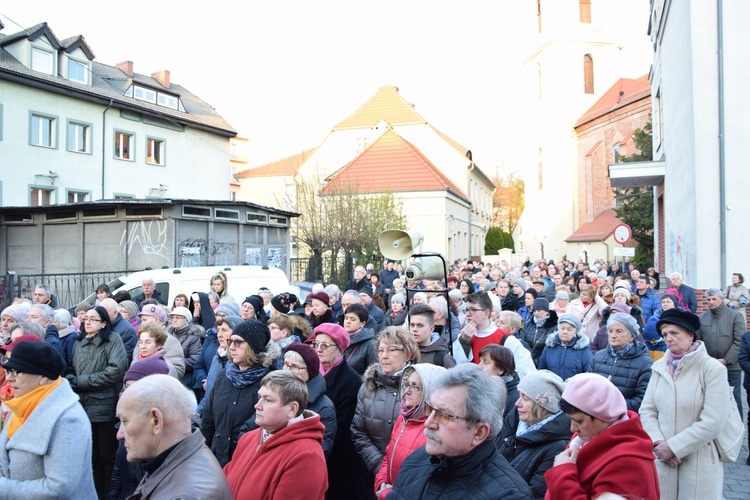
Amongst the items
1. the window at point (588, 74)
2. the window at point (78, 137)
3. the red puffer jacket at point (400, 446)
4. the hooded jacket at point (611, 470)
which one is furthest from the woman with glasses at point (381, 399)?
the window at point (588, 74)

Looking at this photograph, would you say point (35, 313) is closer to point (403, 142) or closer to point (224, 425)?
point (224, 425)

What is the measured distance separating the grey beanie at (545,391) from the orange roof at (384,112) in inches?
1672

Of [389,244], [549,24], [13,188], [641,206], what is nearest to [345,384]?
[389,244]

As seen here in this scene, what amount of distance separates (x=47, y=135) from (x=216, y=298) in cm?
2273

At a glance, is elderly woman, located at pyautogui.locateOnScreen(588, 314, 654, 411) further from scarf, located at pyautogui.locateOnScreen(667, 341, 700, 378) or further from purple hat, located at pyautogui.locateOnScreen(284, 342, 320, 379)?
purple hat, located at pyautogui.locateOnScreen(284, 342, 320, 379)

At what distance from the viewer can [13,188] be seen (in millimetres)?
26109

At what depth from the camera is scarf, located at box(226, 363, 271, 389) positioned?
4793 mm

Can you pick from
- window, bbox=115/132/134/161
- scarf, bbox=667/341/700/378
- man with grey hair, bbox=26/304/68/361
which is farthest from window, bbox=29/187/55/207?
scarf, bbox=667/341/700/378

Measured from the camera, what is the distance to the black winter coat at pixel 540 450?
365 centimetres

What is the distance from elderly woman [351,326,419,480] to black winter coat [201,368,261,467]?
83 centimetres

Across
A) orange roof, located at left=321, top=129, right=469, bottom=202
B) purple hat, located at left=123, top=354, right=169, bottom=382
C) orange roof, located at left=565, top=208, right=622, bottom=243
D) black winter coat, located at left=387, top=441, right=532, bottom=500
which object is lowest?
black winter coat, located at left=387, top=441, right=532, bottom=500

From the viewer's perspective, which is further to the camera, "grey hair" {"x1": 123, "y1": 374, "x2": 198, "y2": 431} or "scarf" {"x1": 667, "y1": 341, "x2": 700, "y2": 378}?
"scarf" {"x1": 667, "y1": 341, "x2": 700, "y2": 378}

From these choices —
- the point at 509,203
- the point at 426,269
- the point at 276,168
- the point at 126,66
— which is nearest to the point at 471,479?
the point at 426,269

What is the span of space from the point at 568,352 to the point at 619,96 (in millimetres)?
48934
